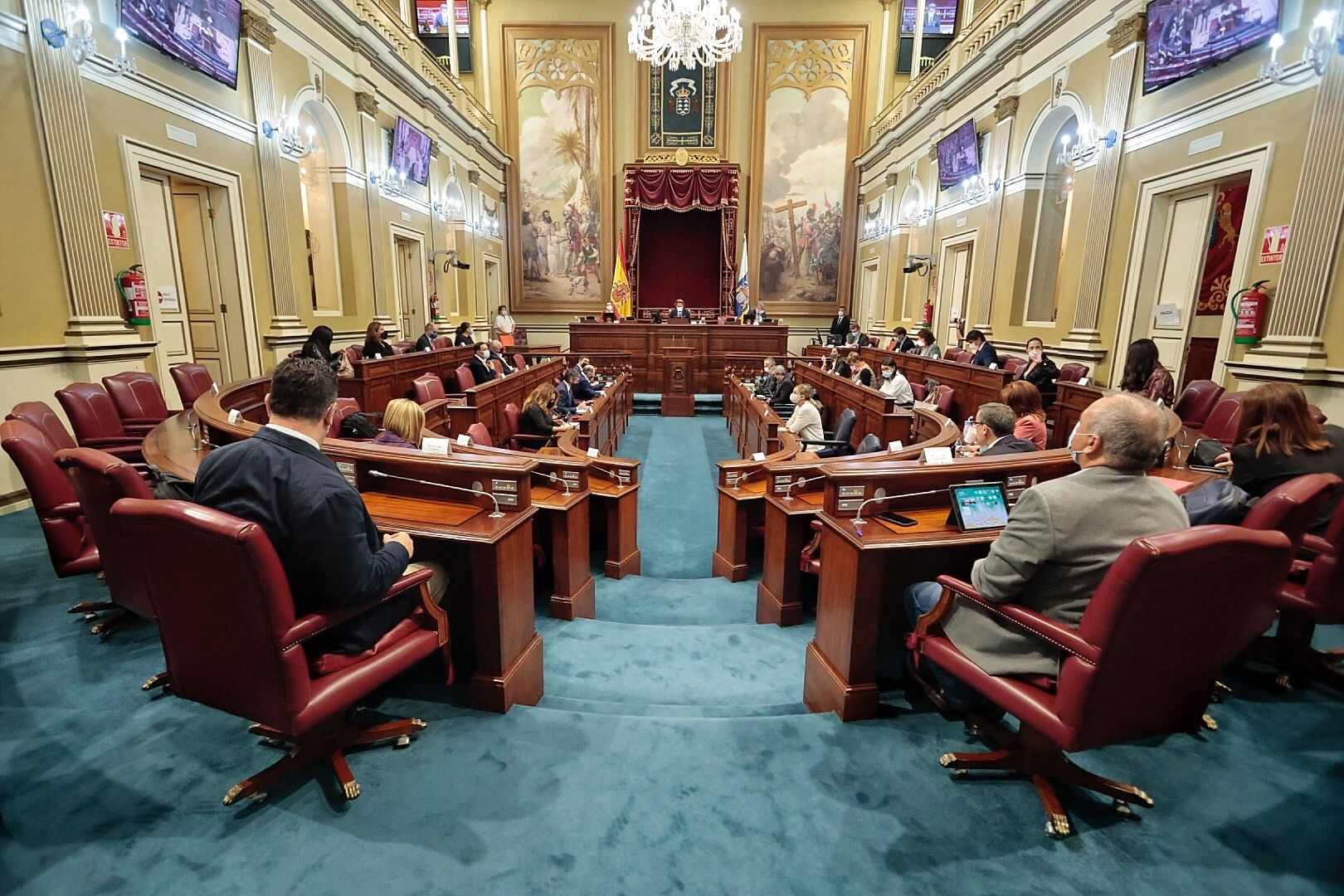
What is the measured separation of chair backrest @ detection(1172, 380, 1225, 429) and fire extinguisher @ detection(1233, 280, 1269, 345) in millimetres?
475

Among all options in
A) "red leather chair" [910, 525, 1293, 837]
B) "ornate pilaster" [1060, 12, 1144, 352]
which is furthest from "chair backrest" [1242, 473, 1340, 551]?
"ornate pilaster" [1060, 12, 1144, 352]

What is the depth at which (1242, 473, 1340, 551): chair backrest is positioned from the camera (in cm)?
196

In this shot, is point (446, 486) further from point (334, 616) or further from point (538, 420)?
point (538, 420)

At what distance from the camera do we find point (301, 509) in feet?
5.14

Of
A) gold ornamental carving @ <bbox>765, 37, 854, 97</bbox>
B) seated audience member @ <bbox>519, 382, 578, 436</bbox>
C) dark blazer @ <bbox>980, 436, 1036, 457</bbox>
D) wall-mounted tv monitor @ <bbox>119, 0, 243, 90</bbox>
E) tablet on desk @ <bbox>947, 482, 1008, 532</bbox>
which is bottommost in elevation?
seated audience member @ <bbox>519, 382, 578, 436</bbox>

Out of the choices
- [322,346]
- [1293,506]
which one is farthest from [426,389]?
[1293,506]

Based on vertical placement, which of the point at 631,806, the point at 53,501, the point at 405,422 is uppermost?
the point at 405,422

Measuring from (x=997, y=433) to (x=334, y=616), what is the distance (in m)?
3.04

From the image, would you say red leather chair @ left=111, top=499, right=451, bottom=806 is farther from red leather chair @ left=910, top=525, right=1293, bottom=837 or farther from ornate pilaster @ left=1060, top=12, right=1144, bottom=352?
ornate pilaster @ left=1060, top=12, right=1144, bottom=352

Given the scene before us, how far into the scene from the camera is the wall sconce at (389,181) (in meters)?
9.53

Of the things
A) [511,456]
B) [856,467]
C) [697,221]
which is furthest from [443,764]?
[697,221]

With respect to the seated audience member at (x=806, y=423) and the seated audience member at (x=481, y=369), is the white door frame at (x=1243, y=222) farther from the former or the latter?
the seated audience member at (x=481, y=369)

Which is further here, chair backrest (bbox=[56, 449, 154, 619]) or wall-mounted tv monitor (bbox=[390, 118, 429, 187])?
wall-mounted tv monitor (bbox=[390, 118, 429, 187])

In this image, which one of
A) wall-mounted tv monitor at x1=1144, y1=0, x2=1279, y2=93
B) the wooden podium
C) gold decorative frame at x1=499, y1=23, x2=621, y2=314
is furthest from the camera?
gold decorative frame at x1=499, y1=23, x2=621, y2=314
